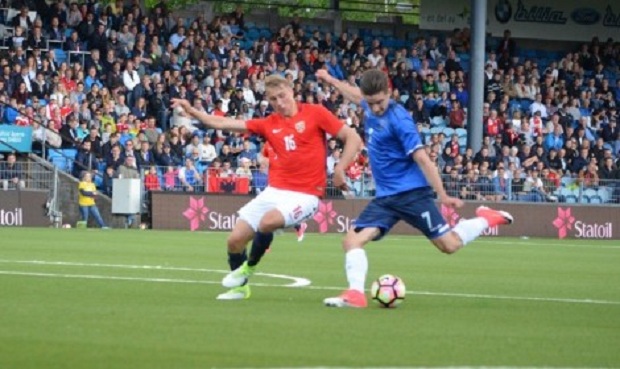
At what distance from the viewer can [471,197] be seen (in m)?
37.4

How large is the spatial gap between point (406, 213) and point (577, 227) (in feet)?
86.2

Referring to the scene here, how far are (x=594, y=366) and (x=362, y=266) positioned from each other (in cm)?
420

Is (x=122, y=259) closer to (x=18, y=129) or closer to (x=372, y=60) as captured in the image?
(x=18, y=129)

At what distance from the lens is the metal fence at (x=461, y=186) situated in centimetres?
3522

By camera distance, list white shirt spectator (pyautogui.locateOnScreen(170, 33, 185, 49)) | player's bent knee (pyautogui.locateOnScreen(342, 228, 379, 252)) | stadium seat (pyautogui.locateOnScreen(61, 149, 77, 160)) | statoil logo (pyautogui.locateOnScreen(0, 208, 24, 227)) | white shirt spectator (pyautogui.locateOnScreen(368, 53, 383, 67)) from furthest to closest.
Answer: white shirt spectator (pyautogui.locateOnScreen(368, 53, 383, 67)), white shirt spectator (pyautogui.locateOnScreen(170, 33, 185, 49)), stadium seat (pyautogui.locateOnScreen(61, 149, 77, 160)), statoil logo (pyautogui.locateOnScreen(0, 208, 24, 227)), player's bent knee (pyautogui.locateOnScreen(342, 228, 379, 252))

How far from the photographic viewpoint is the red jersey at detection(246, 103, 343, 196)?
44.4 ft

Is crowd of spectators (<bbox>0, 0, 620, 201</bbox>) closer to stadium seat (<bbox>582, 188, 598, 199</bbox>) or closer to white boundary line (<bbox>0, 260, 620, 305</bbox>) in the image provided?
stadium seat (<bbox>582, 188, 598, 199</bbox>)

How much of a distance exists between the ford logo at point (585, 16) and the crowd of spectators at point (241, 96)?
92.0 inches

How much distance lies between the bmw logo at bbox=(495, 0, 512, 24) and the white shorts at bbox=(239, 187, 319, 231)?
3676 centimetres

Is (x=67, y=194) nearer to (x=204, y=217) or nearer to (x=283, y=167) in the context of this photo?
(x=204, y=217)

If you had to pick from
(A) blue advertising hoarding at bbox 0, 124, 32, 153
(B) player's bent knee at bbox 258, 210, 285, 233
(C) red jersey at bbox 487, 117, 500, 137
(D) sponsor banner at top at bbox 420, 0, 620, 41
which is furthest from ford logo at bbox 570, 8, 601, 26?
(B) player's bent knee at bbox 258, 210, 285, 233

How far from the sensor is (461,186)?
37031 mm

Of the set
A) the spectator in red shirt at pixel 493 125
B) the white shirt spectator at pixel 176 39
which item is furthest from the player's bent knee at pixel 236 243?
the spectator in red shirt at pixel 493 125

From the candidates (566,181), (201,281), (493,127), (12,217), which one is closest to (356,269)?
(201,281)
